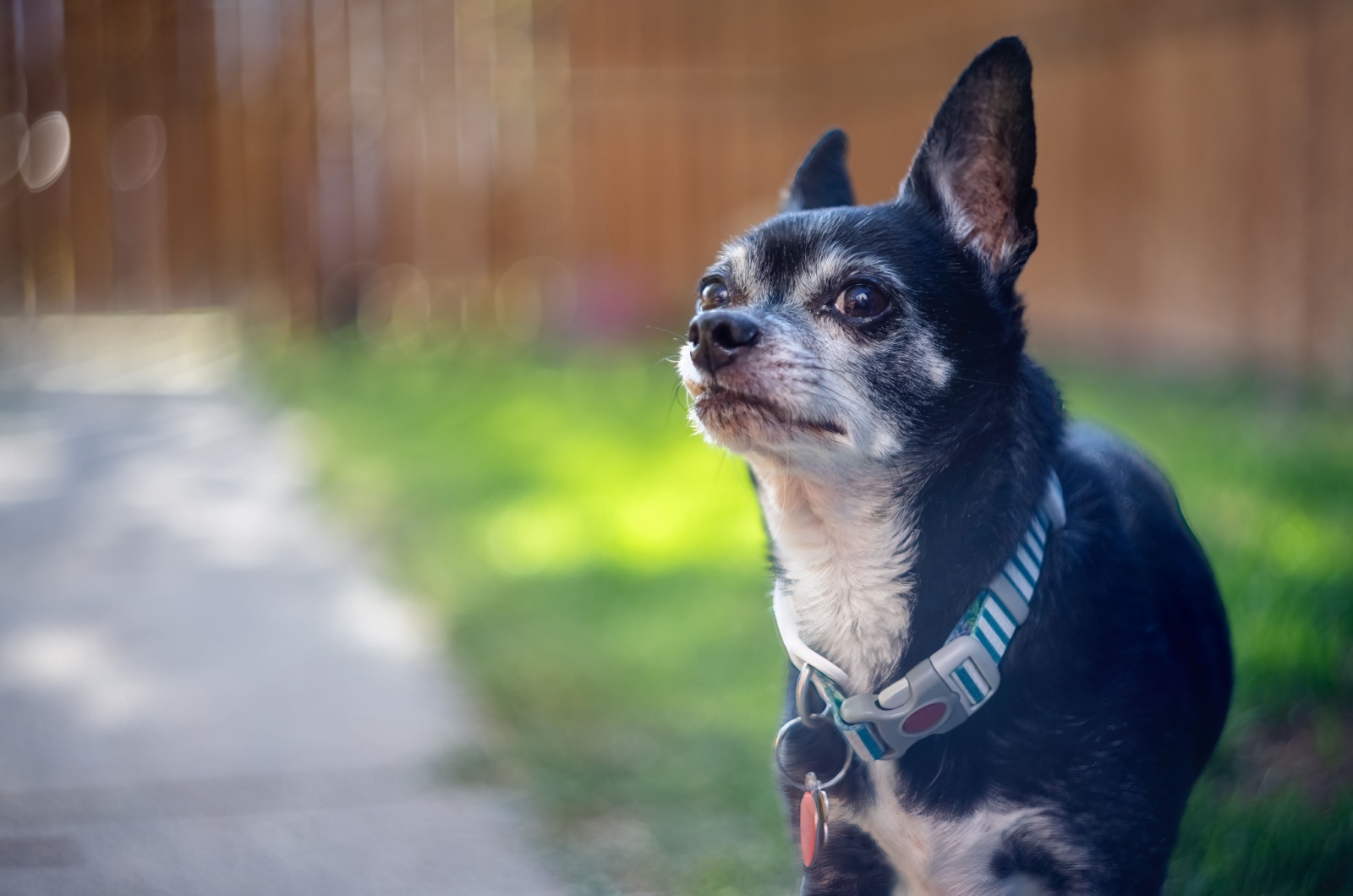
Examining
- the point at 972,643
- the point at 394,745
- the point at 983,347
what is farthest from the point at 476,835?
the point at 983,347

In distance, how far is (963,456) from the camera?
1.95 m

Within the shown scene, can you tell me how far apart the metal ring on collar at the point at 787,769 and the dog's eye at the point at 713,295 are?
0.78m

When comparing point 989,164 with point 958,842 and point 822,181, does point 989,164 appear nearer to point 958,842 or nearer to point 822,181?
point 822,181

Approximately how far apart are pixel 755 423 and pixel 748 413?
0.02 m

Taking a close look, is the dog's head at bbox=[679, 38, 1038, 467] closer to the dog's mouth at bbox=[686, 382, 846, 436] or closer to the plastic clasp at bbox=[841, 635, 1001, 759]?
the dog's mouth at bbox=[686, 382, 846, 436]

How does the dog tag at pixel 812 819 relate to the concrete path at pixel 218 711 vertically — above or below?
above

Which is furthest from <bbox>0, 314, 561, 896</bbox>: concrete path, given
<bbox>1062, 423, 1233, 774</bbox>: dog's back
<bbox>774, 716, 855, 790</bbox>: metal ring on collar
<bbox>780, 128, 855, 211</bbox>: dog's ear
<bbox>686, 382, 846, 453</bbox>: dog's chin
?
<bbox>780, 128, 855, 211</bbox>: dog's ear

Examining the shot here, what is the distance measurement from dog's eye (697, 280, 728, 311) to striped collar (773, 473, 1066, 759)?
0.72 meters

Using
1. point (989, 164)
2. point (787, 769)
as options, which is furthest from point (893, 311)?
point (787, 769)

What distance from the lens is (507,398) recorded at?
26.1 ft

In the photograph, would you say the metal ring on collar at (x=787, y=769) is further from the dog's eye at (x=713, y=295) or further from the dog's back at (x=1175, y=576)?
the dog's eye at (x=713, y=295)

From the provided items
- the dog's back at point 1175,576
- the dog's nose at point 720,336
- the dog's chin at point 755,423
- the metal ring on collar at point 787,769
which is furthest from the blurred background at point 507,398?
the dog's nose at point 720,336

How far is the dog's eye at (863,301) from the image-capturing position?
2033 millimetres

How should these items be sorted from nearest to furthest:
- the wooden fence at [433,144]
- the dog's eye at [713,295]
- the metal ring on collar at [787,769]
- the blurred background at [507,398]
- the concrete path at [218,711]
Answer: the metal ring on collar at [787,769]
the dog's eye at [713,295]
the concrete path at [218,711]
the blurred background at [507,398]
the wooden fence at [433,144]
